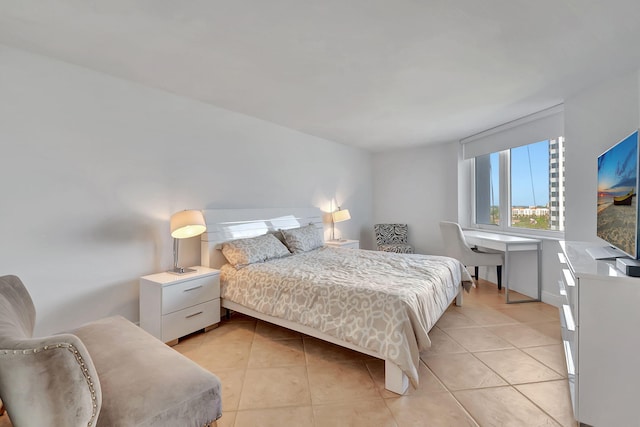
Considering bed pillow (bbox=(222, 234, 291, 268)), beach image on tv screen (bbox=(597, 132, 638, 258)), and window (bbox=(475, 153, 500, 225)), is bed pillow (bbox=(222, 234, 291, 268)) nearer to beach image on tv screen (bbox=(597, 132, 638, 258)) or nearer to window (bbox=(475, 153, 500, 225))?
beach image on tv screen (bbox=(597, 132, 638, 258))

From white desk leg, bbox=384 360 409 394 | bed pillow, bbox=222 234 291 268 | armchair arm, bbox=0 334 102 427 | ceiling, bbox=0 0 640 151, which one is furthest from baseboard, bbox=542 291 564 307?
armchair arm, bbox=0 334 102 427

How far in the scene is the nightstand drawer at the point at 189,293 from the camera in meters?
2.46

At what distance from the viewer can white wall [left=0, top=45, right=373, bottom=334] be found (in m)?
2.07

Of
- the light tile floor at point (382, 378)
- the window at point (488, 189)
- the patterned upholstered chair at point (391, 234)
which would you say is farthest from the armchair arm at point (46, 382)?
the window at point (488, 189)

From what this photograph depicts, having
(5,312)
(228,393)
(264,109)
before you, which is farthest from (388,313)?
(264,109)

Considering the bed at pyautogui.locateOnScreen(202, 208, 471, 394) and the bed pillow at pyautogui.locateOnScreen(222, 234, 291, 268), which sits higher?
the bed pillow at pyautogui.locateOnScreen(222, 234, 291, 268)

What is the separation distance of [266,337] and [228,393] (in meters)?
0.80

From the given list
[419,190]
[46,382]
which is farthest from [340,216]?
[46,382]

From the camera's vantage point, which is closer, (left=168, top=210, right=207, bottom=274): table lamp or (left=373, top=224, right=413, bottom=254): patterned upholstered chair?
(left=168, top=210, right=207, bottom=274): table lamp

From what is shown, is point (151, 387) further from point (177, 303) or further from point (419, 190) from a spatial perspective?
point (419, 190)

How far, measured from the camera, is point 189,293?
8.59 ft

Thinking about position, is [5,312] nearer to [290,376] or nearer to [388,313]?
[290,376]

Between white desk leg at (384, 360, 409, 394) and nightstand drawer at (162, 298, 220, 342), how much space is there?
1750mm

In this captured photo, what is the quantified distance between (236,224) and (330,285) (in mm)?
1552
